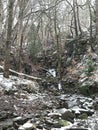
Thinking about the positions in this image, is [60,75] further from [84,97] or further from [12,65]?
[84,97]

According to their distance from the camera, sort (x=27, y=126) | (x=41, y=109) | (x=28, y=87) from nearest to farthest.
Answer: (x=27, y=126) < (x=41, y=109) < (x=28, y=87)

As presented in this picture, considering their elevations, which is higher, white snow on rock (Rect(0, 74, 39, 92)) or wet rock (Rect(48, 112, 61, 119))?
white snow on rock (Rect(0, 74, 39, 92))

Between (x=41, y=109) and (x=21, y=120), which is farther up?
(x=21, y=120)

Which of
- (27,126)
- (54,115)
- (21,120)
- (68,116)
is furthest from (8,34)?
(27,126)

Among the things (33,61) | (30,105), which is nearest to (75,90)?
(30,105)

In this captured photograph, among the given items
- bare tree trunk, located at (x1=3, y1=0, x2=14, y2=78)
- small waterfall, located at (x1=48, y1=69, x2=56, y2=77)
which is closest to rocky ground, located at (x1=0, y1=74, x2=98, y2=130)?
bare tree trunk, located at (x1=3, y1=0, x2=14, y2=78)

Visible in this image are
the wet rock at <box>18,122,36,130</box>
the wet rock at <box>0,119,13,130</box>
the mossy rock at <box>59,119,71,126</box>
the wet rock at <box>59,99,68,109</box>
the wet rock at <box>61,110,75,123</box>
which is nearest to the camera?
the wet rock at <box>18,122,36,130</box>

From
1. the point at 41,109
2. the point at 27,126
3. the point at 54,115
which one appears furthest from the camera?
the point at 41,109

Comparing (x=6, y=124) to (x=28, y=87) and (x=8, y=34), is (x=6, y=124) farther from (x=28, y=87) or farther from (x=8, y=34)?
(x=8, y=34)

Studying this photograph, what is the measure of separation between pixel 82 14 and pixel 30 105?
31185mm

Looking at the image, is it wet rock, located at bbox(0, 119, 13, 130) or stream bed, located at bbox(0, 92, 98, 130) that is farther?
stream bed, located at bbox(0, 92, 98, 130)

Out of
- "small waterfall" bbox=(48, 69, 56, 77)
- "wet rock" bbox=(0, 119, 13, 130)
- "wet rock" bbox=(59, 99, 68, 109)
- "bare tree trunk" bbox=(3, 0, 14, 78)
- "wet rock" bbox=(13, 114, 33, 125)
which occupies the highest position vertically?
"bare tree trunk" bbox=(3, 0, 14, 78)

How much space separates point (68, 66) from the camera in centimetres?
1955

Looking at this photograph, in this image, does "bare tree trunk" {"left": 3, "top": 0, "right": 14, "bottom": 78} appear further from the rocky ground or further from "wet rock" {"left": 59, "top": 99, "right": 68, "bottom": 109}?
"wet rock" {"left": 59, "top": 99, "right": 68, "bottom": 109}
